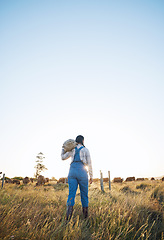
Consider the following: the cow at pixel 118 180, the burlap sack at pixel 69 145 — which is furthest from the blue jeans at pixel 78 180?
the cow at pixel 118 180

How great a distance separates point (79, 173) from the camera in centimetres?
325

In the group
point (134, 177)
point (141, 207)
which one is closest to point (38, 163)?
point (134, 177)

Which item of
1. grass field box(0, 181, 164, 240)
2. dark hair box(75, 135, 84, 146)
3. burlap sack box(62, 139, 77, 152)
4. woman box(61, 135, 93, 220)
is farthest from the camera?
dark hair box(75, 135, 84, 146)

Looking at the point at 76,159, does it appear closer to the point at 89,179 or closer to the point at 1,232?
the point at 89,179

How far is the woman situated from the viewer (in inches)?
126

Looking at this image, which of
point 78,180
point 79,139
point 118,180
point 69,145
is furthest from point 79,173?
point 118,180

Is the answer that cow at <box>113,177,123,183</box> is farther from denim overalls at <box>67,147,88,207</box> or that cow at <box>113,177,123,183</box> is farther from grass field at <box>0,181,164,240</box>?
denim overalls at <box>67,147,88,207</box>

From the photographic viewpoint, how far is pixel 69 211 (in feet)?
9.98

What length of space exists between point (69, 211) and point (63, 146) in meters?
1.32

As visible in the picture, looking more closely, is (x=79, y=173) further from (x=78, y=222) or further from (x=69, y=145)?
(x=78, y=222)

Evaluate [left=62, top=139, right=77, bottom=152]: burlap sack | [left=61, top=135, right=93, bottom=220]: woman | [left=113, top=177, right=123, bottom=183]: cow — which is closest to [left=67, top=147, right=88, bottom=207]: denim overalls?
[left=61, top=135, right=93, bottom=220]: woman

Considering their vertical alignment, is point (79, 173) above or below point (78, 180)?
above

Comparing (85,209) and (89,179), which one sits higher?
(89,179)

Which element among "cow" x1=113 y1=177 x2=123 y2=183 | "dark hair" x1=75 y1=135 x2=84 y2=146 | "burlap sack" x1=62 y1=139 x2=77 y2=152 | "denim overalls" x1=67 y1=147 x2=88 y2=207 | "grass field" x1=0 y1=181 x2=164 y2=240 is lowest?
"cow" x1=113 y1=177 x2=123 y2=183
